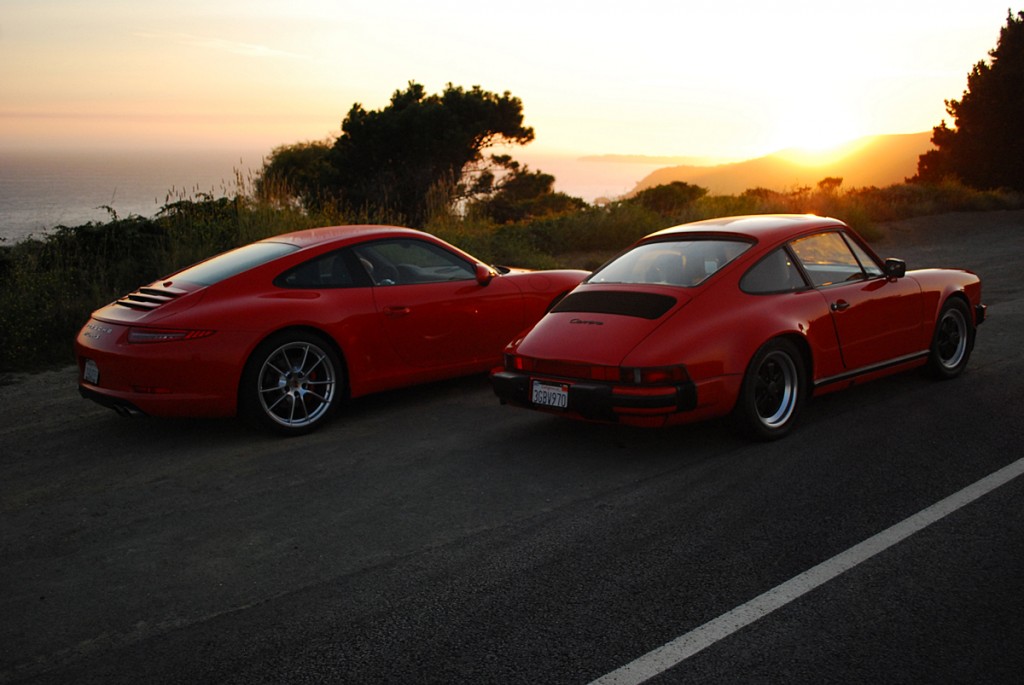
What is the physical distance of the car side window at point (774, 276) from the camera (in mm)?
6688

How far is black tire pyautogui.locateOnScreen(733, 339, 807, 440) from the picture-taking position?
20.7ft

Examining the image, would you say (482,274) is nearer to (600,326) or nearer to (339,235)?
(339,235)

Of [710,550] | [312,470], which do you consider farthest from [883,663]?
[312,470]

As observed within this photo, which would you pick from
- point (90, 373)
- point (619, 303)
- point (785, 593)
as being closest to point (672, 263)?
point (619, 303)

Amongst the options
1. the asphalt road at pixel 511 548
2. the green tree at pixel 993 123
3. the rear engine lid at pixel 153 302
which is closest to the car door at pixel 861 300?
the asphalt road at pixel 511 548

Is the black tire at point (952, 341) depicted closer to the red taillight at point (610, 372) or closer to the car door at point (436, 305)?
the red taillight at point (610, 372)

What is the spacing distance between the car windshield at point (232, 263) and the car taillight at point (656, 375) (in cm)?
300

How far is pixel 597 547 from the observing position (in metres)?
4.80

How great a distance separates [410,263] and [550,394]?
2.19m

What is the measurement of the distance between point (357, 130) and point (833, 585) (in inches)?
Result: 1515

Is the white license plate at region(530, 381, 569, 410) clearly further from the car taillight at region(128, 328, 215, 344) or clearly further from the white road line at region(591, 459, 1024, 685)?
the car taillight at region(128, 328, 215, 344)

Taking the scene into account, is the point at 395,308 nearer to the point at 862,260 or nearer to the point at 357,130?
the point at 862,260

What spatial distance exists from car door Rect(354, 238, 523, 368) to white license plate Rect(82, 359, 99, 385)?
203 centimetres

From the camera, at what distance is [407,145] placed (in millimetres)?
40594
